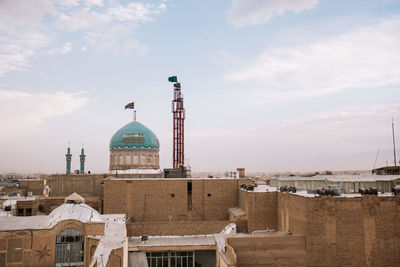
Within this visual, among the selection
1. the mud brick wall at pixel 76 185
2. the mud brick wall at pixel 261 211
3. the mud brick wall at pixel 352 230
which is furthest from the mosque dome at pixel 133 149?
the mud brick wall at pixel 352 230

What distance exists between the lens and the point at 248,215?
28.5m

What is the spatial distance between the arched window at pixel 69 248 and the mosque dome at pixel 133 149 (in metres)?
19.8

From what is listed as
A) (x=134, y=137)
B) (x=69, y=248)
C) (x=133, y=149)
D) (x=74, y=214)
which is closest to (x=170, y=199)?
(x=74, y=214)

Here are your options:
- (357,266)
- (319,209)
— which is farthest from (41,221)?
(357,266)

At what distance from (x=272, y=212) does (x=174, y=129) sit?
69.4 ft

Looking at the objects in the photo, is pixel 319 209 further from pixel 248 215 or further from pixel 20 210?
pixel 20 210

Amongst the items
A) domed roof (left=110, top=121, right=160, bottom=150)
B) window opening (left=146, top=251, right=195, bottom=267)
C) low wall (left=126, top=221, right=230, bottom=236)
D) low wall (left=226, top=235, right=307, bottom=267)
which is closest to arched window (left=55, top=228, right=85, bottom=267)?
window opening (left=146, top=251, right=195, bottom=267)

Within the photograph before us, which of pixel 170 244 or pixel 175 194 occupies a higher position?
pixel 175 194

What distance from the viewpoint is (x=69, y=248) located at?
25.5 m

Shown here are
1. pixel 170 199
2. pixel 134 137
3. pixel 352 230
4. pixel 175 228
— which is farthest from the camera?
pixel 134 137

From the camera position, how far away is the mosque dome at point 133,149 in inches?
1809

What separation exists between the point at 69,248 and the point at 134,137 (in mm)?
22151

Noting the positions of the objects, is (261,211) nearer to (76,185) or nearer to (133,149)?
(76,185)

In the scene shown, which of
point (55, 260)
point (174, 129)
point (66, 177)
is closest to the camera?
point (55, 260)
